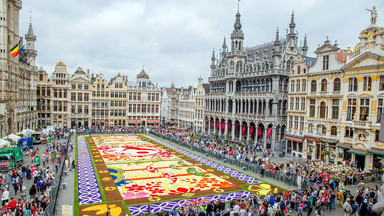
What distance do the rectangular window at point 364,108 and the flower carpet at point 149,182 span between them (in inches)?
584

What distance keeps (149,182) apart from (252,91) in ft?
107

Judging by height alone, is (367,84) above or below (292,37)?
below

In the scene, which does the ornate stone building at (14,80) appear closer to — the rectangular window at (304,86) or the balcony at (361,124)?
the rectangular window at (304,86)

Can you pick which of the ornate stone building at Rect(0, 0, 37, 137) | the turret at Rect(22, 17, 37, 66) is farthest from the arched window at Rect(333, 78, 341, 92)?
the turret at Rect(22, 17, 37, 66)

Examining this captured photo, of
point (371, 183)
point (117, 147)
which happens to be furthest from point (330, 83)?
point (117, 147)

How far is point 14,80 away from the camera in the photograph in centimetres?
4519

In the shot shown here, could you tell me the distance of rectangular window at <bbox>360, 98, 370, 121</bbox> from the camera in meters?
30.7

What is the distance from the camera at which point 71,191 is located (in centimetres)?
2261

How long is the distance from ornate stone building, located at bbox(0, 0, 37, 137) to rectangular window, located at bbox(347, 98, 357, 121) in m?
44.6

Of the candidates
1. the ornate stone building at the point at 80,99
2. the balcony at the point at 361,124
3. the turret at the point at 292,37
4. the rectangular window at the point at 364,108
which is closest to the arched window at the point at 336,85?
the rectangular window at the point at 364,108

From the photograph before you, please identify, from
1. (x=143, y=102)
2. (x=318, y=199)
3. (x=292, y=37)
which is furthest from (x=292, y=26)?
(x=143, y=102)

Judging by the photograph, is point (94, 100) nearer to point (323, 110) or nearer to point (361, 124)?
point (323, 110)

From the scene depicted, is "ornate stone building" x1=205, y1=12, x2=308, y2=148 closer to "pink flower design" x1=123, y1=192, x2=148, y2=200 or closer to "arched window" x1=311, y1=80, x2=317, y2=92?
"arched window" x1=311, y1=80, x2=317, y2=92

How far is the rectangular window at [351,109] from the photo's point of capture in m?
32.4
